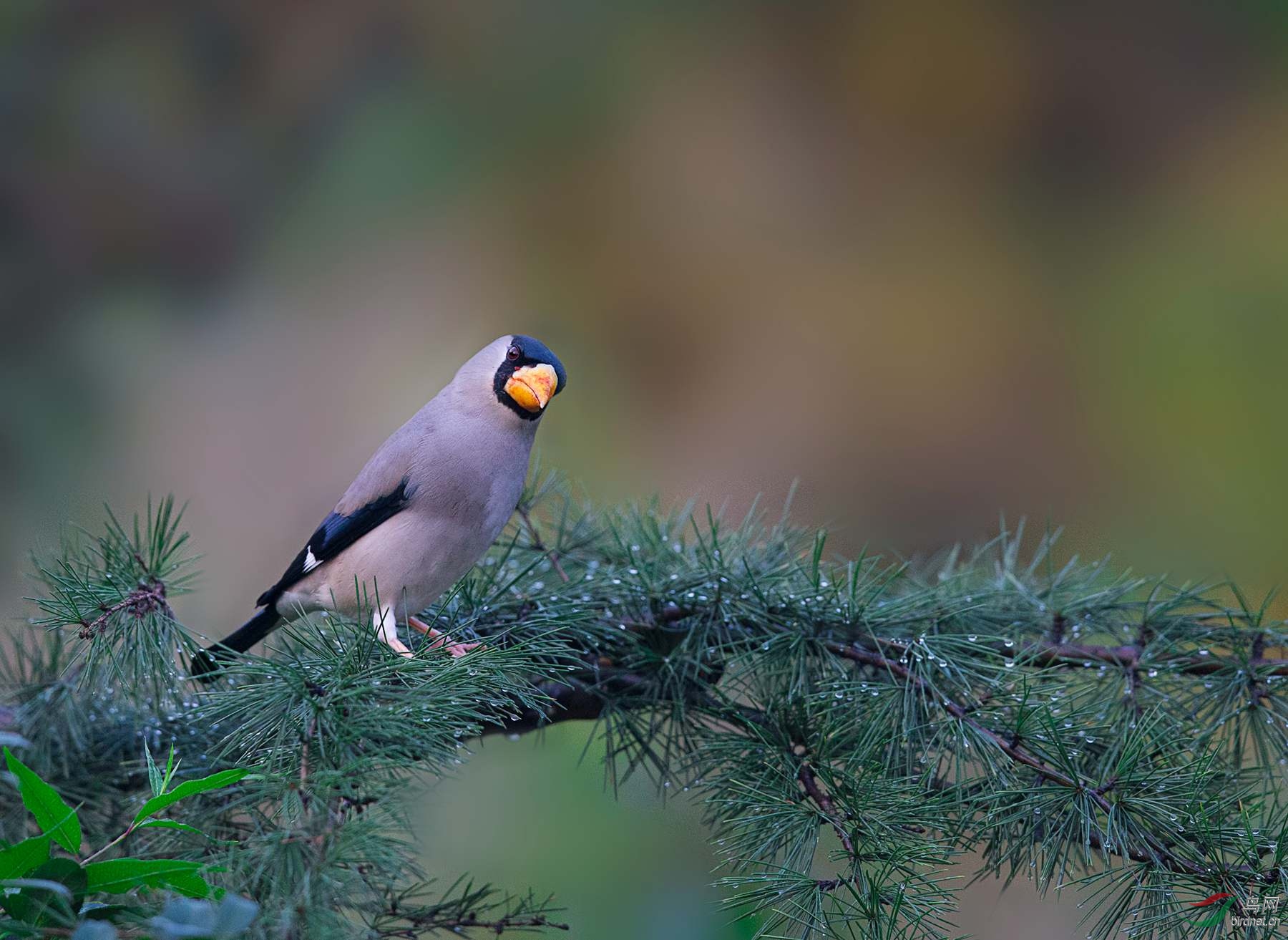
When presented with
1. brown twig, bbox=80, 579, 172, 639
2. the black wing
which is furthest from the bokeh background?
brown twig, bbox=80, 579, 172, 639

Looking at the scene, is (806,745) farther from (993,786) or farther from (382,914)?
(382,914)

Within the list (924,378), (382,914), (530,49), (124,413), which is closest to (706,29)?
(530,49)

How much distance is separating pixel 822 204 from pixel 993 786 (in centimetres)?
161

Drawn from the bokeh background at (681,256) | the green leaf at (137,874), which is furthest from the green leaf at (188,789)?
the bokeh background at (681,256)

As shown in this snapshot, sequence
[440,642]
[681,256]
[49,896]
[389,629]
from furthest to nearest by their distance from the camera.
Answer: [681,256]
[389,629]
[440,642]
[49,896]

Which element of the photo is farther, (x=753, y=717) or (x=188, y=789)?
(x=753, y=717)

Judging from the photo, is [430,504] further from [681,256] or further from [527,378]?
[681,256]

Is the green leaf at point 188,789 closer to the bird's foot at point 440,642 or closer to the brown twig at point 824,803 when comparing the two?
the bird's foot at point 440,642

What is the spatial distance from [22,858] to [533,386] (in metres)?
0.53

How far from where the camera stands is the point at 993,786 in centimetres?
68

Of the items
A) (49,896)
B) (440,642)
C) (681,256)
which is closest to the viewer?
(49,896)

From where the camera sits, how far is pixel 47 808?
0.49 metres

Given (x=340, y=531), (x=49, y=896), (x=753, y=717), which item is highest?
(x=340, y=531)

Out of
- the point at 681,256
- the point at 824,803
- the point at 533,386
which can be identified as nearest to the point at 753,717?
the point at 824,803
